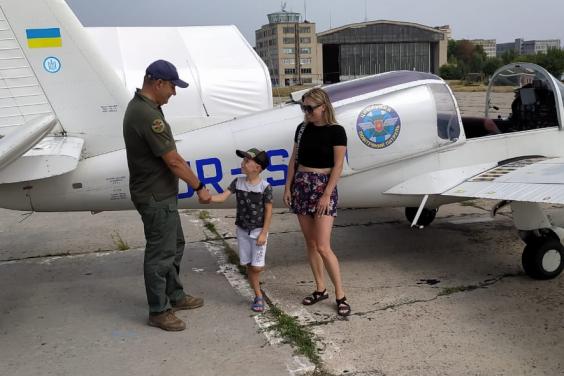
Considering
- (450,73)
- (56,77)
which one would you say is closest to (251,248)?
(56,77)

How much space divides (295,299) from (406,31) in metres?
96.9

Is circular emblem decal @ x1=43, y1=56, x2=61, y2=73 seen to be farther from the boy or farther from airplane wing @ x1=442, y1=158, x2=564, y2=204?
airplane wing @ x1=442, y1=158, x2=564, y2=204

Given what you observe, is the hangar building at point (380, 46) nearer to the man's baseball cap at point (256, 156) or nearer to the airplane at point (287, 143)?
the airplane at point (287, 143)

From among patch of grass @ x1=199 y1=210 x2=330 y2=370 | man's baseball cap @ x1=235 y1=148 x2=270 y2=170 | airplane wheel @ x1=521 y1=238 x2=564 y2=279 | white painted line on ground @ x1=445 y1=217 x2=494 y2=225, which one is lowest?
white painted line on ground @ x1=445 y1=217 x2=494 y2=225

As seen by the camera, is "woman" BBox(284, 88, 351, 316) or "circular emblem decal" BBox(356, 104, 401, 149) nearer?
"woman" BBox(284, 88, 351, 316)

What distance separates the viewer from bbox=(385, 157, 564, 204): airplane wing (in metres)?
4.51

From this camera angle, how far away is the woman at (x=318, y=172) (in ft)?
13.4

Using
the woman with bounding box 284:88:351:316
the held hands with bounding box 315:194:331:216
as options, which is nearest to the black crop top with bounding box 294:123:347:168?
the woman with bounding box 284:88:351:316

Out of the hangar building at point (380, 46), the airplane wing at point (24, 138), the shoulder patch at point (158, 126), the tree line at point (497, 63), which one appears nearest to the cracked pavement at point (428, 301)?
the shoulder patch at point (158, 126)

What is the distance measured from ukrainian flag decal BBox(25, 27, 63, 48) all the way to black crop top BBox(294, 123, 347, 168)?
7.56ft

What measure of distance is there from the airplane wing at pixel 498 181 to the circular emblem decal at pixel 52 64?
3278 millimetres

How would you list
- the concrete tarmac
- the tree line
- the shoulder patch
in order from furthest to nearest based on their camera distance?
1. the tree line
2. the shoulder patch
3. the concrete tarmac

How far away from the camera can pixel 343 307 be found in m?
4.30

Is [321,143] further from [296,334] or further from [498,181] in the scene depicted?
[498,181]
